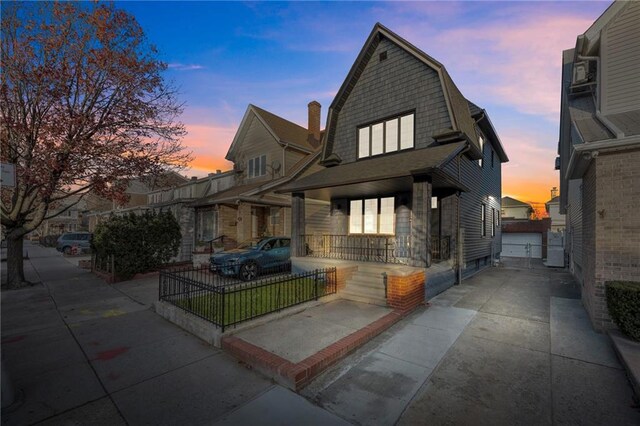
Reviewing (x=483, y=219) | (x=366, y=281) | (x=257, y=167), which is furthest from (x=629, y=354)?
(x=257, y=167)

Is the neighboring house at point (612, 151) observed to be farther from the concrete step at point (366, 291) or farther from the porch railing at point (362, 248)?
the porch railing at point (362, 248)

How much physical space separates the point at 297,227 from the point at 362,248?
2805 millimetres

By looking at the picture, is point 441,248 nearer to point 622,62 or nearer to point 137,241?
point 622,62

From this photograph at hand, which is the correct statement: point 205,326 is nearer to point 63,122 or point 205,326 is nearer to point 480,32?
point 63,122

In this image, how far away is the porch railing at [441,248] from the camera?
11352 mm

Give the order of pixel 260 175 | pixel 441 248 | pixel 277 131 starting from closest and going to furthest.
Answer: pixel 441 248, pixel 277 131, pixel 260 175

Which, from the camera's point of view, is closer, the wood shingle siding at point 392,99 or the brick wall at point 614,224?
the brick wall at point 614,224

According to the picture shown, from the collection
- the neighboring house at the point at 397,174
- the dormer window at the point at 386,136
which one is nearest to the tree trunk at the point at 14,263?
the neighboring house at the point at 397,174

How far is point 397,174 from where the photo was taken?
9.07 metres

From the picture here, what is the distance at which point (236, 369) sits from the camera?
486 centimetres

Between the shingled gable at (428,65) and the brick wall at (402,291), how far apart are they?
6.01 metres

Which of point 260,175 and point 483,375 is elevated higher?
point 260,175

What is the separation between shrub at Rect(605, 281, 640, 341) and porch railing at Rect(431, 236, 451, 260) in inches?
221

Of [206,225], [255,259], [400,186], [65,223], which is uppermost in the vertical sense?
[400,186]
